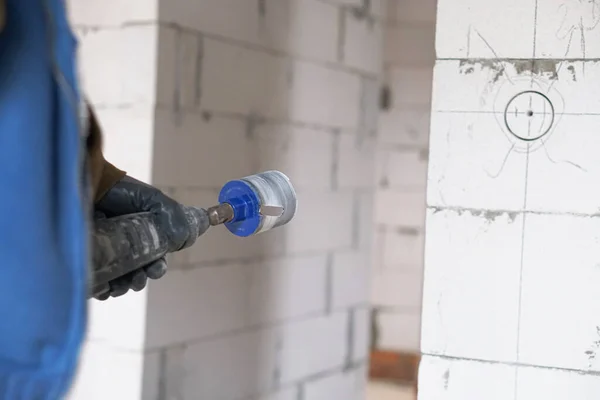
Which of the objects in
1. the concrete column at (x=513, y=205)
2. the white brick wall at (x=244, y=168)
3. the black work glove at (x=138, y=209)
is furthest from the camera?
the white brick wall at (x=244, y=168)

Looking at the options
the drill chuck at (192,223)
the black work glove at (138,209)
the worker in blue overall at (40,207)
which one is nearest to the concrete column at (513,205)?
the drill chuck at (192,223)

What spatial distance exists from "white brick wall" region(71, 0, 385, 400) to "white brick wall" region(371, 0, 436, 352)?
125 cm

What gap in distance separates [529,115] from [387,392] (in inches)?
104

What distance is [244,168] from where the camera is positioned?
2342mm

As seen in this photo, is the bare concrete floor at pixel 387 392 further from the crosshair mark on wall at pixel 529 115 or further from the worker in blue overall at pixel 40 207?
the worker in blue overall at pixel 40 207

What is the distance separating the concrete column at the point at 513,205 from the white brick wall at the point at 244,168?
739 mm

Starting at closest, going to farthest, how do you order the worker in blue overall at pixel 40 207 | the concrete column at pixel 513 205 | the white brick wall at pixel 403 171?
the worker in blue overall at pixel 40 207 < the concrete column at pixel 513 205 < the white brick wall at pixel 403 171

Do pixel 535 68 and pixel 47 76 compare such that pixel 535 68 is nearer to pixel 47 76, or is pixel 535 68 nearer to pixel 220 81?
pixel 220 81

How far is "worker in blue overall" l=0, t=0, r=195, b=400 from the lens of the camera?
709mm

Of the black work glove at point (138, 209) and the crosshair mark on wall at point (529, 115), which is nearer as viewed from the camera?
the black work glove at point (138, 209)

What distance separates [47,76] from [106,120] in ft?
4.43

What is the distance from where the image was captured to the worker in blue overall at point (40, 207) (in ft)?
2.33

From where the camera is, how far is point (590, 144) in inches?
61.4

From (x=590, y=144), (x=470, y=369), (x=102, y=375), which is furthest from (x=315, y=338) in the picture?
(x=590, y=144)
